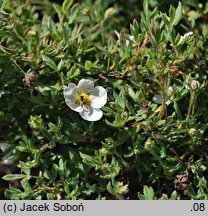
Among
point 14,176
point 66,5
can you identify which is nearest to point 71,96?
point 14,176

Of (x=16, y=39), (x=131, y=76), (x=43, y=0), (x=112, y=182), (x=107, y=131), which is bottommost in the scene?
(x=112, y=182)

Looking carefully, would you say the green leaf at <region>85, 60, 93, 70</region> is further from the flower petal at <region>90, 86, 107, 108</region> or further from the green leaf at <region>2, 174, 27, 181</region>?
the green leaf at <region>2, 174, 27, 181</region>

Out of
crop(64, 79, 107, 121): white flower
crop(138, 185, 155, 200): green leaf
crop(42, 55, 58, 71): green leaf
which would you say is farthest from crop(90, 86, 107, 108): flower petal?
crop(138, 185, 155, 200): green leaf

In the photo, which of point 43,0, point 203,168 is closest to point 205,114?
point 203,168

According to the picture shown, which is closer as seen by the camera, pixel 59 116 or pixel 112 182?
pixel 112 182

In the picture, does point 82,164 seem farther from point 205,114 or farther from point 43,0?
point 43,0

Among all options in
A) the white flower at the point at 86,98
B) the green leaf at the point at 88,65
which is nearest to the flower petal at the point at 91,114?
the white flower at the point at 86,98

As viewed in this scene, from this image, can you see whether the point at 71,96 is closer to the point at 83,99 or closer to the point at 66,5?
the point at 83,99
